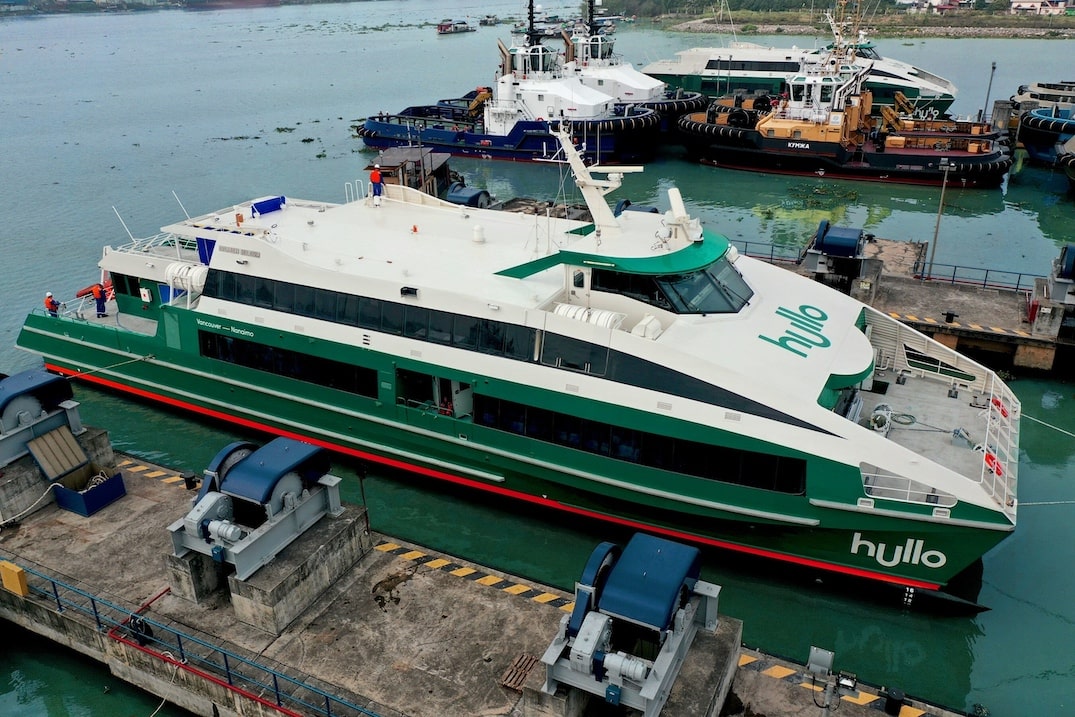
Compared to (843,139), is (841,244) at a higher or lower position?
lower

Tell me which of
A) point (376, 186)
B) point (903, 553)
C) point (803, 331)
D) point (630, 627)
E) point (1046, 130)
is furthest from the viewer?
point (1046, 130)

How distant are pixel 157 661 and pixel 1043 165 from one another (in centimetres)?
4395

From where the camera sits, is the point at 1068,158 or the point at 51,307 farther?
the point at 1068,158

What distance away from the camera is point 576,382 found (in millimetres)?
11789

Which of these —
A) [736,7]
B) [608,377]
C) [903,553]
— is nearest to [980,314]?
[903,553]

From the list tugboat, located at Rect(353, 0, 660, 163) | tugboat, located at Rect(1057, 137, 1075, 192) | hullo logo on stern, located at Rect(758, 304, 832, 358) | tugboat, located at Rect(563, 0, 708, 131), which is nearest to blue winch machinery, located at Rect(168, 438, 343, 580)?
hullo logo on stern, located at Rect(758, 304, 832, 358)

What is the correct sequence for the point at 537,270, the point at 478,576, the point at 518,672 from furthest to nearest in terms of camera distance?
the point at 537,270 < the point at 478,576 < the point at 518,672

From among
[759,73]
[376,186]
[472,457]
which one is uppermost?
[759,73]

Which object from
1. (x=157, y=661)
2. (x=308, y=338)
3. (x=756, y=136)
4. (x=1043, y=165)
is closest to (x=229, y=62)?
(x=756, y=136)

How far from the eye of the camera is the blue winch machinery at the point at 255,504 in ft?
29.7

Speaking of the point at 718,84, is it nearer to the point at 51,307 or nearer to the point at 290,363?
the point at 51,307

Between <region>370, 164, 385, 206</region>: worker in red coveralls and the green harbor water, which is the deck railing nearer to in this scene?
the green harbor water

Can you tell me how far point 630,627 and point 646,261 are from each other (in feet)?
20.2

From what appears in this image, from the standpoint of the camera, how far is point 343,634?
9.34 meters
